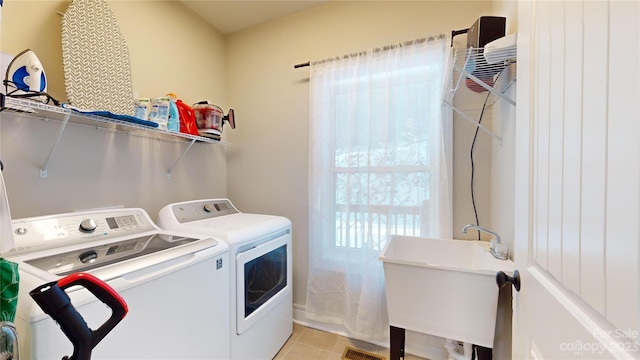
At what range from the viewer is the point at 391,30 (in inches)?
71.7

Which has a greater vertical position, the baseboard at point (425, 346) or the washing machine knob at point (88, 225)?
the washing machine knob at point (88, 225)

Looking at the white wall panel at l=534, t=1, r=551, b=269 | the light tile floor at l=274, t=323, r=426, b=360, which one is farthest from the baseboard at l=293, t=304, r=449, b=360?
the white wall panel at l=534, t=1, r=551, b=269

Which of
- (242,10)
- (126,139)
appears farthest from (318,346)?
(242,10)

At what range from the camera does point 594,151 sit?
0.44 meters

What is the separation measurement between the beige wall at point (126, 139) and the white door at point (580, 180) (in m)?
2.13

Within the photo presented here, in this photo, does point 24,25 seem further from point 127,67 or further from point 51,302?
point 51,302

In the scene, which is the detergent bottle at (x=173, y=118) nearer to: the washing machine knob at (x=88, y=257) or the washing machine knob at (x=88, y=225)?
the washing machine knob at (x=88, y=225)

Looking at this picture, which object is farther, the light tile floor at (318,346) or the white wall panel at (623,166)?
the light tile floor at (318,346)

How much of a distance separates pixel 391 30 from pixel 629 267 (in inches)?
76.0

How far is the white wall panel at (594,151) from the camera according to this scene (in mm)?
418

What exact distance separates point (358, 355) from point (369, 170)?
134 cm

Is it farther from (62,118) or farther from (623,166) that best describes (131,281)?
(623,166)

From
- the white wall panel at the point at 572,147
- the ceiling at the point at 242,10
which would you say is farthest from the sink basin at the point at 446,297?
the ceiling at the point at 242,10

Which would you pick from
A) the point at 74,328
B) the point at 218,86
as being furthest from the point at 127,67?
the point at 74,328
